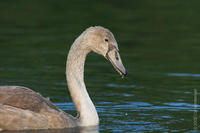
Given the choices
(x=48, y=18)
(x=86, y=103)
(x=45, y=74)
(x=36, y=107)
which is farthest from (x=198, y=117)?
(x=48, y=18)

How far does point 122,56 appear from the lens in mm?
18812

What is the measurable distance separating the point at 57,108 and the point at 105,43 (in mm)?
1559

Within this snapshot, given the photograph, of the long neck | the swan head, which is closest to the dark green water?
the long neck

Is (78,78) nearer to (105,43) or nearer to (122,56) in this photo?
(105,43)

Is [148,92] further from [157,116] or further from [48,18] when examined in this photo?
[48,18]

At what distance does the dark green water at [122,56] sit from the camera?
13.2 m

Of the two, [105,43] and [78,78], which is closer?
[105,43]

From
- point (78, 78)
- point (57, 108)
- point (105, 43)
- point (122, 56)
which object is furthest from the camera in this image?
point (122, 56)

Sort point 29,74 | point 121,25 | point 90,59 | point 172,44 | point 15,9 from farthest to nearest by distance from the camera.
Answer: point 15,9, point 121,25, point 172,44, point 90,59, point 29,74

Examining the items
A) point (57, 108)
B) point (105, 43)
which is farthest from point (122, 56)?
point (57, 108)

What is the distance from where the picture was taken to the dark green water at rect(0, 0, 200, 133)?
520 inches

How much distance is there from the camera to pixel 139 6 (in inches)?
1099

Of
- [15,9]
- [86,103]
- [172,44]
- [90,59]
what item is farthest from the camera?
[15,9]

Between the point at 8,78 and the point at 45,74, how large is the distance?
1.09m
